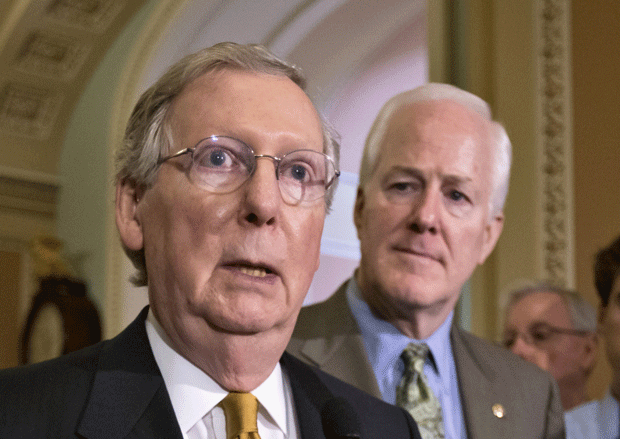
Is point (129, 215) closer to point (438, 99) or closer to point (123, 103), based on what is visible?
point (438, 99)

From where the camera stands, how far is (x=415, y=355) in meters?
1.88

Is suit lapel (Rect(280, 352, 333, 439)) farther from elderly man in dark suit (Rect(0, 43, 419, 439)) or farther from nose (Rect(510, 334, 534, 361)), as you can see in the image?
nose (Rect(510, 334, 534, 361))

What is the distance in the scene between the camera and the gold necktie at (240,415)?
51.0 inches

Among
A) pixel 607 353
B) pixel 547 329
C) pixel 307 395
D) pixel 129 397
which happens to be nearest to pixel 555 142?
pixel 547 329

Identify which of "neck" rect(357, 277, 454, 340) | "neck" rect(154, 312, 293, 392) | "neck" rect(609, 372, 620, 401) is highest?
"neck" rect(357, 277, 454, 340)

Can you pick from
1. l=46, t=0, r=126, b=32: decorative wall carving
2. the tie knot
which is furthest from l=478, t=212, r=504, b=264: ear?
l=46, t=0, r=126, b=32: decorative wall carving

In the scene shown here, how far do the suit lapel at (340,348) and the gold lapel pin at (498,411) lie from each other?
30 centimetres

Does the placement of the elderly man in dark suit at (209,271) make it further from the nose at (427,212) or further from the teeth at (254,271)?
the nose at (427,212)

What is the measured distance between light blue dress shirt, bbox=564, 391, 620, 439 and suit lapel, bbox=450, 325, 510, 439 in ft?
2.01

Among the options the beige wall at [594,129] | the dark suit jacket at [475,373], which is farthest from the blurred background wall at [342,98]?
the dark suit jacket at [475,373]

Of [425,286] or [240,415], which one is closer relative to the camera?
[240,415]

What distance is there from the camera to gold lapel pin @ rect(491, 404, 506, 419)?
1.94m

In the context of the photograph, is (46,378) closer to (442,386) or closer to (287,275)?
(287,275)

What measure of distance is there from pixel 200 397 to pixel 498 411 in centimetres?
87
